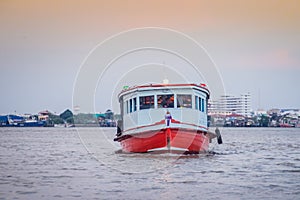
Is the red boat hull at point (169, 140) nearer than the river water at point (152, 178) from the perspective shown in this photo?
No

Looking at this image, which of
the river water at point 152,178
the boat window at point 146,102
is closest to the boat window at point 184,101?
the boat window at point 146,102

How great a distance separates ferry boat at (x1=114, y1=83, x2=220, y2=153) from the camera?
3319cm

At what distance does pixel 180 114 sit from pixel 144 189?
38.8ft

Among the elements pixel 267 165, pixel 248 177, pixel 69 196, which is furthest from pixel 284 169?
pixel 69 196

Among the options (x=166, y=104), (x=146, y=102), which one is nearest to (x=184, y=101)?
(x=166, y=104)

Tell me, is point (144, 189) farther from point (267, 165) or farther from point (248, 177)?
point (267, 165)

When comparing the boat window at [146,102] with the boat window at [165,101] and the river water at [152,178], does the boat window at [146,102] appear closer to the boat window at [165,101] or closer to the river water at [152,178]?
the boat window at [165,101]

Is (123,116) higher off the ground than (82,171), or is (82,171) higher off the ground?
(123,116)

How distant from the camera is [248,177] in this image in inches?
1081

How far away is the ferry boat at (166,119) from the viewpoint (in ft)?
109

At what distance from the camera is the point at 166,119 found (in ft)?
107

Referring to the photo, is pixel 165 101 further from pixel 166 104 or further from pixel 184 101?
pixel 184 101

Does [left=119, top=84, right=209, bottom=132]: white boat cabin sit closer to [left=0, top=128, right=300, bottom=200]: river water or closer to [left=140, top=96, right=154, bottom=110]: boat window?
[left=140, top=96, right=154, bottom=110]: boat window

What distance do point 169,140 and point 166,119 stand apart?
4.02ft
